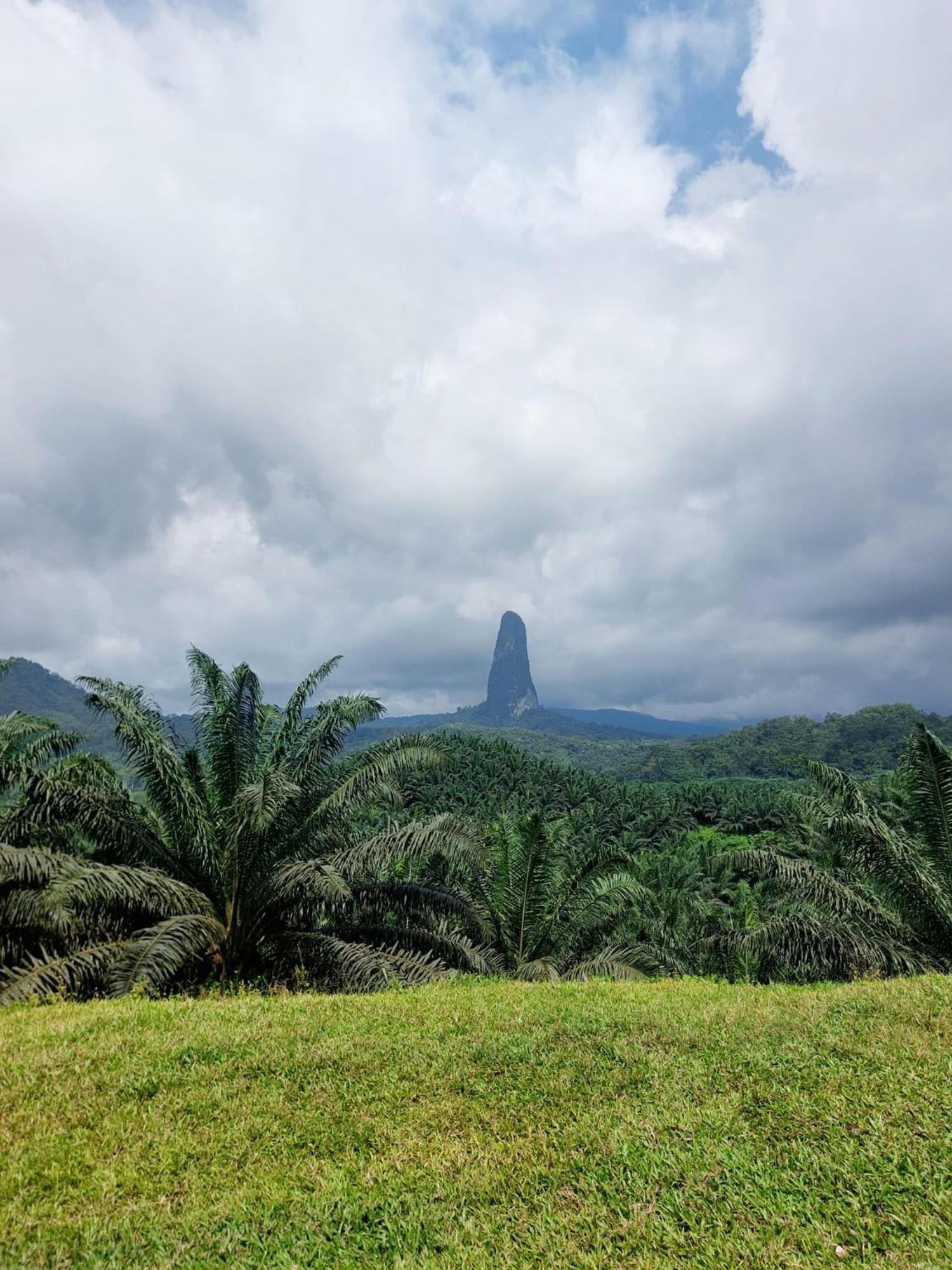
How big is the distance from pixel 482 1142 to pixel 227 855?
23.9 feet

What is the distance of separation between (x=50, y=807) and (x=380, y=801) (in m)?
5.13

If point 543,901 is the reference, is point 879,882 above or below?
above

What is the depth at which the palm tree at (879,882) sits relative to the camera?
433 inches

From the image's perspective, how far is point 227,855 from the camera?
10.4m

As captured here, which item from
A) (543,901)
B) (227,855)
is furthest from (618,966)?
(227,855)

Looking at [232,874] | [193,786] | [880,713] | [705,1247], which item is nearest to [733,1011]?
[705,1247]

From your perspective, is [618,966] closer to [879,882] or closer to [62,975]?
[879,882]

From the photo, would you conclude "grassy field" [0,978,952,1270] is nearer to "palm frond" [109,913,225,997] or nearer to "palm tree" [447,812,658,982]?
"palm frond" [109,913,225,997]

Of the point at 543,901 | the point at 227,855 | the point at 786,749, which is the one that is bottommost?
the point at 786,749

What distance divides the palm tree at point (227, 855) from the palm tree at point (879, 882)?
217 inches

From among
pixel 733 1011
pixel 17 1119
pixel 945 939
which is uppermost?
pixel 17 1119

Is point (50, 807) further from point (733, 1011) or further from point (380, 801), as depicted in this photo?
point (733, 1011)

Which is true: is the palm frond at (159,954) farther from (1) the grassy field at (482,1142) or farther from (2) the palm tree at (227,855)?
(1) the grassy field at (482,1142)

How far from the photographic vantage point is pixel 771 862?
1183 cm
